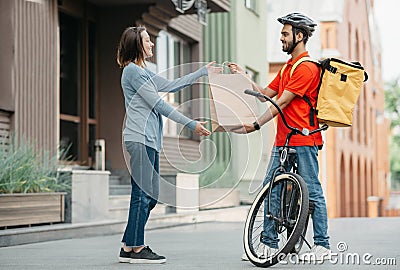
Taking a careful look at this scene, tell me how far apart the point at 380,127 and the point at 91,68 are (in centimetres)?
4220

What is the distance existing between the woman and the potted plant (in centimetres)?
389

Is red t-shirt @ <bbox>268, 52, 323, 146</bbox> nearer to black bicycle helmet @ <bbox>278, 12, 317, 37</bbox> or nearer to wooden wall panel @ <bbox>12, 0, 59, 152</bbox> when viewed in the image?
black bicycle helmet @ <bbox>278, 12, 317, 37</bbox>

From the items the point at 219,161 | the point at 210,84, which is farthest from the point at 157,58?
the point at 210,84

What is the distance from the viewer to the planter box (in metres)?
11.7

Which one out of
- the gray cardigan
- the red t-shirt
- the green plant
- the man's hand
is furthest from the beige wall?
the red t-shirt

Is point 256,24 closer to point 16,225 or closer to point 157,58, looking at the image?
point 157,58

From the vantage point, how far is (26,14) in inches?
607

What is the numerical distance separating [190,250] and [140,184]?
96.1 inches

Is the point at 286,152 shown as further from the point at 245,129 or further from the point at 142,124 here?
the point at 142,124

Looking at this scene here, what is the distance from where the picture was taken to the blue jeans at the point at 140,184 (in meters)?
8.09

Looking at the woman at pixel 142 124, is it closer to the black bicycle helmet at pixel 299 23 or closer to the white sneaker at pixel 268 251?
the black bicycle helmet at pixel 299 23

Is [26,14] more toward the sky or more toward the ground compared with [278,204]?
more toward the sky

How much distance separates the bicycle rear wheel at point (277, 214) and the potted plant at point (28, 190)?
471cm

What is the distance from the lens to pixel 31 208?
40.3ft
